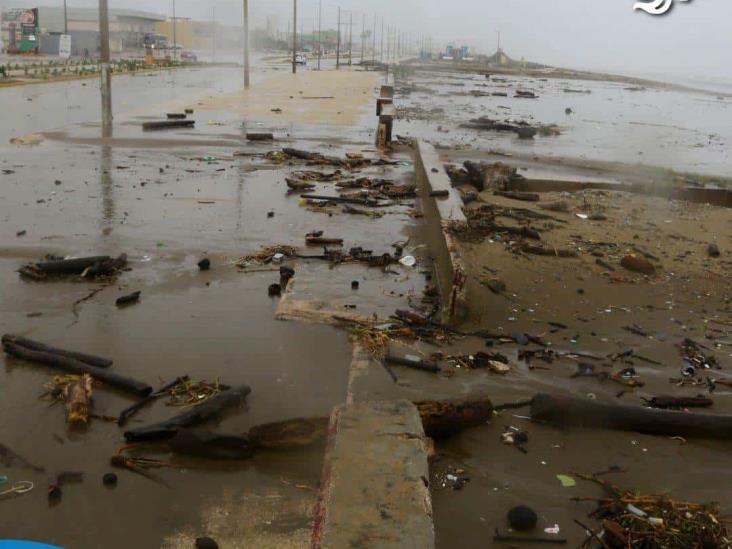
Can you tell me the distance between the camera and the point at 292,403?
545 centimetres

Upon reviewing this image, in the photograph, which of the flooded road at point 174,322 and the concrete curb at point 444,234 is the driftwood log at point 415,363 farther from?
the concrete curb at point 444,234

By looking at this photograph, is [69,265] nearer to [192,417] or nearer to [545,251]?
[192,417]

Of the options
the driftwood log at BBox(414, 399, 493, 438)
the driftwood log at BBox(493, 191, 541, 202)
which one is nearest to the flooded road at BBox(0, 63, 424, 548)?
the driftwood log at BBox(414, 399, 493, 438)

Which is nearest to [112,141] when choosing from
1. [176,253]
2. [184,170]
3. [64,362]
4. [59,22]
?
[184,170]

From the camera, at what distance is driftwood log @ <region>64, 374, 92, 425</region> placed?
4961mm

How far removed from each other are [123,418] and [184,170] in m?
10.1

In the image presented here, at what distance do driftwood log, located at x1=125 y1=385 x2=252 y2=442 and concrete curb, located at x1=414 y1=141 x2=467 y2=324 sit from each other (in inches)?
93.9

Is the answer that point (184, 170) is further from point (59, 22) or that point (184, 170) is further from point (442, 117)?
point (59, 22)

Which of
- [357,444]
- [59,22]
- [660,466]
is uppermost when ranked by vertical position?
[59,22]

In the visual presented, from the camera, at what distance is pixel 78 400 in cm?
509

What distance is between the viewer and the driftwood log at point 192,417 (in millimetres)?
4762

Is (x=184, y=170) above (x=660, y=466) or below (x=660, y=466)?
above

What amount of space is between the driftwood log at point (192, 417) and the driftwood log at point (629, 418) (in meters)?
2.16

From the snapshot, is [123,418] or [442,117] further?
[442,117]
